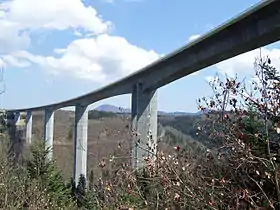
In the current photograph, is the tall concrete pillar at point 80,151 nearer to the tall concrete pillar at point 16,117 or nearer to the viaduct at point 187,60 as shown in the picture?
the viaduct at point 187,60

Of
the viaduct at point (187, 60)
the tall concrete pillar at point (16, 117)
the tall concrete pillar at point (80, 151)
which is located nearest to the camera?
the viaduct at point (187, 60)

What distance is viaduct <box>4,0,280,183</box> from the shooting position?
12.2 m

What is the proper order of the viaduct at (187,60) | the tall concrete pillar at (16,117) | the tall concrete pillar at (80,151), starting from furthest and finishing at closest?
the tall concrete pillar at (16,117) < the tall concrete pillar at (80,151) < the viaduct at (187,60)

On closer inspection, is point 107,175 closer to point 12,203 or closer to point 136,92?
point 12,203

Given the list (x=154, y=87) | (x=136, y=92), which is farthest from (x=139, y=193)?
(x=136, y=92)

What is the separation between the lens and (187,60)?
64.0 ft

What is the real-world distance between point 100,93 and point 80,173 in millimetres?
7267

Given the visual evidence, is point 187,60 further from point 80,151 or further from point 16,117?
point 16,117

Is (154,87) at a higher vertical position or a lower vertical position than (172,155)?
higher

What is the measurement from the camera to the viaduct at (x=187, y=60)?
1225 centimetres

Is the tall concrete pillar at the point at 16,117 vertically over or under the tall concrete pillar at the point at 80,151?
over

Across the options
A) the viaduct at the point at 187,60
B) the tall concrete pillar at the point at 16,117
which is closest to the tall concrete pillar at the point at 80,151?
the viaduct at the point at 187,60

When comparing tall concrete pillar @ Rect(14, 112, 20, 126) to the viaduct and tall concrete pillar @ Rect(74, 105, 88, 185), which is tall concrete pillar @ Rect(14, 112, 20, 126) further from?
the viaduct

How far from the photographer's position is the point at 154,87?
79.4 ft
